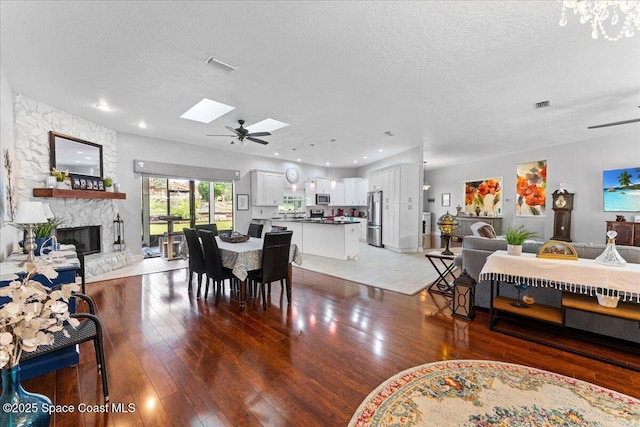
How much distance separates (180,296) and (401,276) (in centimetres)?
361

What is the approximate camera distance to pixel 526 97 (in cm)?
384

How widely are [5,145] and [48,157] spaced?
141 centimetres

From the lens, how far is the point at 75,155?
486 cm

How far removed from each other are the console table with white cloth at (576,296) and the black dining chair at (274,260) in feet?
7.53

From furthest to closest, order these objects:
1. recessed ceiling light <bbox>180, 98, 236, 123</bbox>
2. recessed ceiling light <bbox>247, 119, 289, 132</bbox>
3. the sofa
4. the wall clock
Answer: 1. the wall clock
2. recessed ceiling light <bbox>247, 119, 289, 132</bbox>
3. recessed ceiling light <bbox>180, 98, 236, 123</bbox>
4. the sofa

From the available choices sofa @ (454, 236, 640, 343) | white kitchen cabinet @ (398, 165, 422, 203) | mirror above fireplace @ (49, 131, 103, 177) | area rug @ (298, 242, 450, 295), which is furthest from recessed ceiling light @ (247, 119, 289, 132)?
sofa @ (454, 236, 640, 343)

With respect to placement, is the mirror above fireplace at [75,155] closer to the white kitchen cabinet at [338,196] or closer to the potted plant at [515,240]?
the white kitchen cabinet at [338,196]

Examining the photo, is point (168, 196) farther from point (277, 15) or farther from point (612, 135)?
point (612, 135)

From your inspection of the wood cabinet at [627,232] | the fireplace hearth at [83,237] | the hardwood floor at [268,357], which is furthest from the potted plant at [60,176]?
the wood cabinet at [627,232]

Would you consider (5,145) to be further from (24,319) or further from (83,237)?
(24,319)

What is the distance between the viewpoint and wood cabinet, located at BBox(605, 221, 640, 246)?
5.37 m

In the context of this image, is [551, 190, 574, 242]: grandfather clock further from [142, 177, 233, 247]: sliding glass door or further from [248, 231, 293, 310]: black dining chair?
[142, 177, 233, 247]: sliding glass door

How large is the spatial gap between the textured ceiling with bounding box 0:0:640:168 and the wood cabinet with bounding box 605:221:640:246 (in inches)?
87.7

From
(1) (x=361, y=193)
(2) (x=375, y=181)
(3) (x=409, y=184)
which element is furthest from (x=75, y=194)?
(1) (x=361, y=193)
